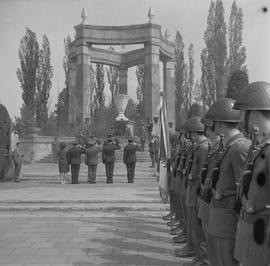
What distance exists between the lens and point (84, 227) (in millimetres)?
8656

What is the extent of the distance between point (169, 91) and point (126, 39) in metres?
5.98

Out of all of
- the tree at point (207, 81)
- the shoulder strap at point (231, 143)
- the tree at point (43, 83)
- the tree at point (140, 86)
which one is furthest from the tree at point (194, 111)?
the tree at point (140, 86)

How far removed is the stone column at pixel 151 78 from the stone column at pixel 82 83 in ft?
15.0

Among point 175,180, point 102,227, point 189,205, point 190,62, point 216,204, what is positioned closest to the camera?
point 216,204

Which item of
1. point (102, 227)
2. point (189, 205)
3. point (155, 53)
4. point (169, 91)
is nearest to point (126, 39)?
point (155, 53)

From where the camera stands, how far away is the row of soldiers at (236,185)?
290 centimetres

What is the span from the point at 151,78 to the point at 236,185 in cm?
3071

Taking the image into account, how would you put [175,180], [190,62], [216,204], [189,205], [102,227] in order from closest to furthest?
1. [216,204]
2. [189,205]
3. [175,180]
4. [102,227]
5. [190,62]

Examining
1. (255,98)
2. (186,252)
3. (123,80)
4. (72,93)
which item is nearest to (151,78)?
(123,80)

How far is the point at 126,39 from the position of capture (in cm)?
3397

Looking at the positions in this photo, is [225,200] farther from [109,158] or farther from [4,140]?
[4,140]

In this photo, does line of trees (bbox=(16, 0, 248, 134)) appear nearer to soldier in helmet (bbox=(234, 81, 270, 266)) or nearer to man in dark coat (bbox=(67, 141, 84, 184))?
man in dark coat (bbox=(67, 141, 84, 184))

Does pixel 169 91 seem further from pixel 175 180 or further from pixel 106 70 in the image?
pixel 175 180

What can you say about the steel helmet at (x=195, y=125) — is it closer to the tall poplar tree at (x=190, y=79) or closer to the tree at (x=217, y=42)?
the tree at (x=217, y=42)
